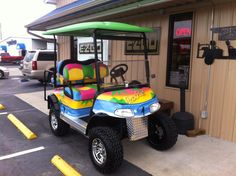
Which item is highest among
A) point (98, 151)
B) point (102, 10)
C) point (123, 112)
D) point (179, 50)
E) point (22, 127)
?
point (102, 10)

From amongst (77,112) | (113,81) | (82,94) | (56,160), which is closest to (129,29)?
(113,81)

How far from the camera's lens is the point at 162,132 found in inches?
145

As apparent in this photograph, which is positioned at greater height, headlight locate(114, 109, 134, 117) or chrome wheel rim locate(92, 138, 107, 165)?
headlight locate(114, 109, 134, 117)

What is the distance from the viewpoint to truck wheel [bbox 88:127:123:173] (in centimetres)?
291

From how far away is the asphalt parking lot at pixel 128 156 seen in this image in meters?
3.20

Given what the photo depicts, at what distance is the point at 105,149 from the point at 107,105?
0.61 metres

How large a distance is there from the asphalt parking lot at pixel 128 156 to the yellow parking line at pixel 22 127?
11cm

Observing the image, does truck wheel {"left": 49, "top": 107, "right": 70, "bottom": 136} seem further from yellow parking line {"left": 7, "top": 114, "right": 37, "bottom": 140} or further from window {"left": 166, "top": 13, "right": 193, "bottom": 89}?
window {"left": 166, "top": 13, "right": 193, "bottom": 89}

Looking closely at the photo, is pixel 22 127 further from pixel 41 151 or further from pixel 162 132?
pixel 162 132

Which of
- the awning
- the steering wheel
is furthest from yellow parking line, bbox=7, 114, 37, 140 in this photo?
the awning

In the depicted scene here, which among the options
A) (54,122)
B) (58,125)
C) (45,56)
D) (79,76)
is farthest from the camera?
(45,56)

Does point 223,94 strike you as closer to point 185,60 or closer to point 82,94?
point 185,60

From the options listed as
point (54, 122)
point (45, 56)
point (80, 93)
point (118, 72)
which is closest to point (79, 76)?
point (80, 93)

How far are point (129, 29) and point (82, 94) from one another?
1.42 m
